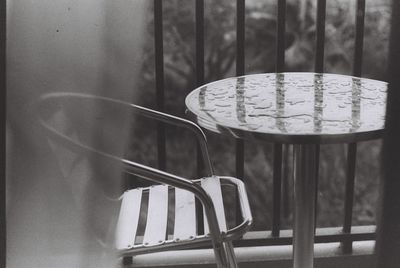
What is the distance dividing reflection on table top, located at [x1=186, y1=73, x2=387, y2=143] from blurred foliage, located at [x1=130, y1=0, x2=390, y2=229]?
0.98 metres

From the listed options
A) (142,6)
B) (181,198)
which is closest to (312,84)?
(181,198)

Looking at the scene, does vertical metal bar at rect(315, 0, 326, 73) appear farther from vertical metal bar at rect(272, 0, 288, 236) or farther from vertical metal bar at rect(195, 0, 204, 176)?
vertical metal bar at rect(195, 0, 204, 176)

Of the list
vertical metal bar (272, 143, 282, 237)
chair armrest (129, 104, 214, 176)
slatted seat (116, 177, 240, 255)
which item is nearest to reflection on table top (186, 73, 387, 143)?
chair armrest (129, 104, 214, 176)

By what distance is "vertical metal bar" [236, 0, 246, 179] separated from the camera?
1918 millimetres

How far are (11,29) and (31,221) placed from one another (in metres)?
0.32

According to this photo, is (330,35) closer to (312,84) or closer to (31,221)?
(312,84)

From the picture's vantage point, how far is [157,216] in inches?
66.1

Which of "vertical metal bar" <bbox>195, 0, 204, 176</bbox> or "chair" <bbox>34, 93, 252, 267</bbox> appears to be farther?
"vertical metal bar" <bbox>195, 0, 204, 176</bbox>

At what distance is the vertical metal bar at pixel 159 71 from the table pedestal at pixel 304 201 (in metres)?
0.57

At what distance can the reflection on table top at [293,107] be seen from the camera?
1.30 metres

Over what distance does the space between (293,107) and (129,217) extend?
520mm

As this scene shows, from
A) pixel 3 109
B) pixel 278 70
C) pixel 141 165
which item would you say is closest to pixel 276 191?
pixel 278 70

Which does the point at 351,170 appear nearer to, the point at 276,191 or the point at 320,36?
the point at 276,191

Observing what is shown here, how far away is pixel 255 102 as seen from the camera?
1547mm
